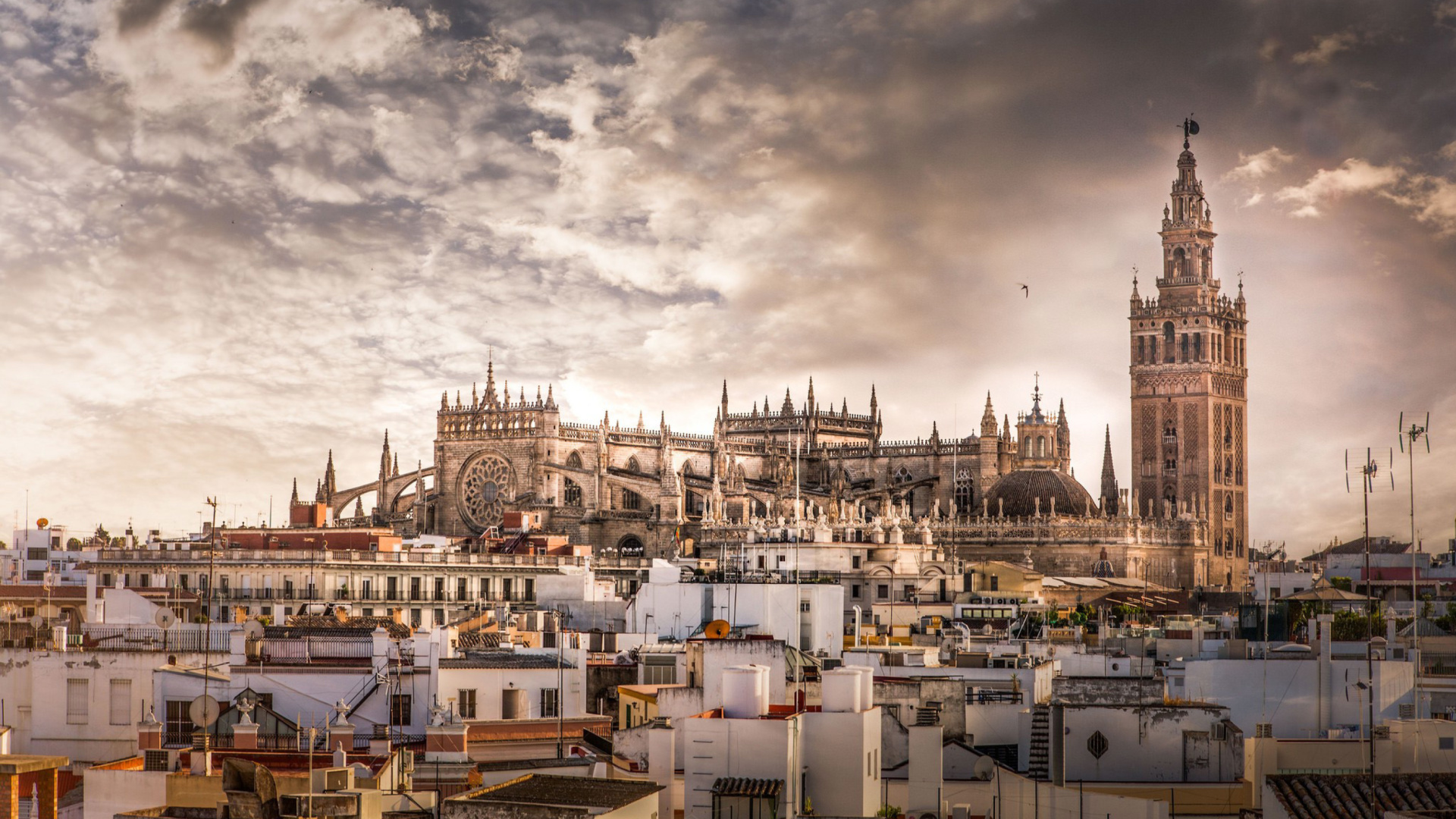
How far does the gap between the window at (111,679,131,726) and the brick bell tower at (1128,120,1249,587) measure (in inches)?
3256

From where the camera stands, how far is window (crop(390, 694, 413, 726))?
3042 centimetres

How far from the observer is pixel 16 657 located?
31219 mm

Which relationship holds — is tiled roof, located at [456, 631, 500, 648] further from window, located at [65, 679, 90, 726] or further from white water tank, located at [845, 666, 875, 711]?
white water tank, located at [845, 666, 875, 711]

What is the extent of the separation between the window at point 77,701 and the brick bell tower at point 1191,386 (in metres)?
82.8

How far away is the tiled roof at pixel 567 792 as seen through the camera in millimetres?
18547

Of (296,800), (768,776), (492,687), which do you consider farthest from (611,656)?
(296,800)

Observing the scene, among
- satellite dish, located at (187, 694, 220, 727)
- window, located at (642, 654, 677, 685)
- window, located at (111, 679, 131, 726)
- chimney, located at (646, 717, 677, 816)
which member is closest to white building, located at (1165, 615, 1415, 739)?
window, located at (642, 654, 677, 685)

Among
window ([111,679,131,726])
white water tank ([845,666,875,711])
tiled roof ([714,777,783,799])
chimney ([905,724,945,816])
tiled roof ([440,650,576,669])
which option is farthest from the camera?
tiled roof ([440,650,576,669])

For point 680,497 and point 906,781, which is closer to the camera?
point 906,781

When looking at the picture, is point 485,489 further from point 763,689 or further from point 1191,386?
point 763,689

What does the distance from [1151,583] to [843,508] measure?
1551 cm

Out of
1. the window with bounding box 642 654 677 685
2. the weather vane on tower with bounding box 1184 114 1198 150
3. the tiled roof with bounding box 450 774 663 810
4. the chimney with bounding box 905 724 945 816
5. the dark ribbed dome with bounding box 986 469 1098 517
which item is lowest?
the chimney with bounding box 905 724 945 816

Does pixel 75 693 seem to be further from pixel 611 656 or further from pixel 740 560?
pixel 740 560

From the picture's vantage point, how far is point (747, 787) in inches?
832
